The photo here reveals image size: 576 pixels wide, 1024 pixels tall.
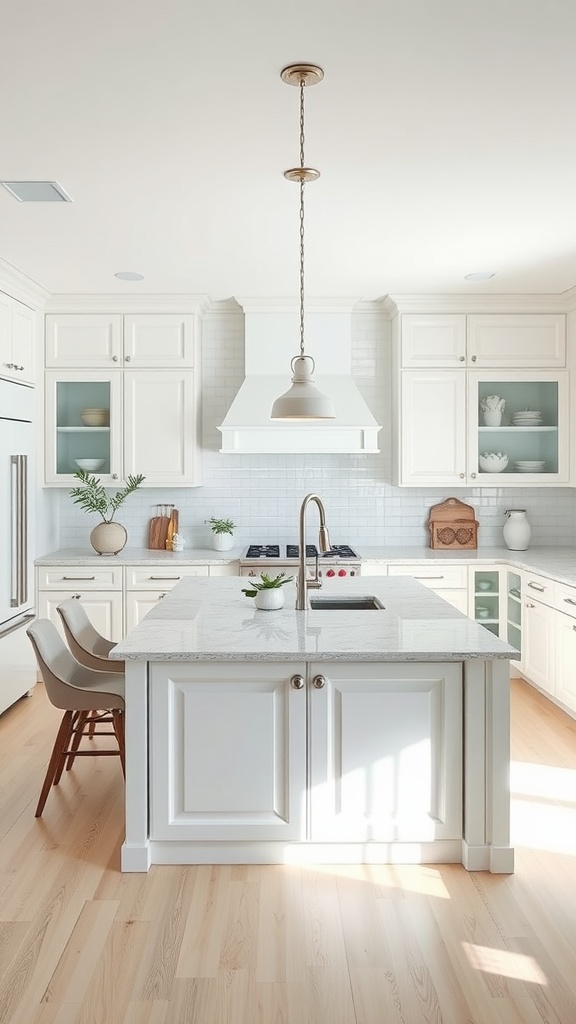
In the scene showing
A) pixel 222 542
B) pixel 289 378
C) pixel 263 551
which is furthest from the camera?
pixel 222 542

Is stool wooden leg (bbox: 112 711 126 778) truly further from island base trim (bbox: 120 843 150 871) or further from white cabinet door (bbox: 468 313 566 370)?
white cabinet door (bbox: 468 313 566 370)

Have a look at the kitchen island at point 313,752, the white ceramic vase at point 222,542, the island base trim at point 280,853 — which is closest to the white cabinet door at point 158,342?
the white ceramic vase at point 222,542

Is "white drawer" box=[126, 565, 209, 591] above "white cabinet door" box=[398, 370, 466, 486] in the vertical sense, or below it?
below

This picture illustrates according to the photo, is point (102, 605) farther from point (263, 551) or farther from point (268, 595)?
point (268, 595)

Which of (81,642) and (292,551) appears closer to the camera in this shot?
(81,642)

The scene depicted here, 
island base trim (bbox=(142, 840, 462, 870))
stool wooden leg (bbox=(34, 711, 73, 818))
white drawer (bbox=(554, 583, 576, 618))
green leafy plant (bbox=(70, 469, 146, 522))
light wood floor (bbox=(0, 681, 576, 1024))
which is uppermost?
green leafy plant (bbox=(70, 469, 146, 522))

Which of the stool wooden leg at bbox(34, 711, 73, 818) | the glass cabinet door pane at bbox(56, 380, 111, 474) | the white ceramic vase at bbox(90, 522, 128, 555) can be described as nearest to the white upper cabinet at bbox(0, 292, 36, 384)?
the glass cabinet door pane at bbox(56, 380, 111, 474)

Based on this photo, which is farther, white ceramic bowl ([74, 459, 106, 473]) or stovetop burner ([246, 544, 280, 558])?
white ceramic bowl ([74, 459, 106, 473])

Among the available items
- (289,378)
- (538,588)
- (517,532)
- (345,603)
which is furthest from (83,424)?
(538,588)

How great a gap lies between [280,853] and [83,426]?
3.80m

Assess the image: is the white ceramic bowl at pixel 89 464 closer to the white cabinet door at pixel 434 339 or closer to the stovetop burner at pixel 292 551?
the stovetop burner at pixel 292 551

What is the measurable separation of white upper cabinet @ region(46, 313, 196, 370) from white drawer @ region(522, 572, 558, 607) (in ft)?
8.81

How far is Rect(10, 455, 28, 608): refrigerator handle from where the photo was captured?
16.9ft

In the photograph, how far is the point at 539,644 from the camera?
5270mm
